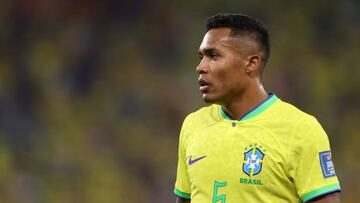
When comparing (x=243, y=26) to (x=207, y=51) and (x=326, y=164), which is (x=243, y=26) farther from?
(x=326, y=164)

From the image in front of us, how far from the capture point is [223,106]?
3.11 metres

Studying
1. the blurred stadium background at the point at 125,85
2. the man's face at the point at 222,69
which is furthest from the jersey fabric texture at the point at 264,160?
the blurred stadium background at the point at 125,85

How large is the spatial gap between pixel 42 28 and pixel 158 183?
5.35 ft

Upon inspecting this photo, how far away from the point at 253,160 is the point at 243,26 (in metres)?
0.54

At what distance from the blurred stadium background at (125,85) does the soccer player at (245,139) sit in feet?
11.3

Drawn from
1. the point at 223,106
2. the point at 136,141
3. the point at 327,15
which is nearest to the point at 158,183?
the point at 136,141

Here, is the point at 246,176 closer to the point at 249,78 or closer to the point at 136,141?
the point at 249,78

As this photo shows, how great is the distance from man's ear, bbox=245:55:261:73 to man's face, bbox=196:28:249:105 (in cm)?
2

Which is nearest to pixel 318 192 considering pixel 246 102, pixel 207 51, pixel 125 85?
pixel 246 102

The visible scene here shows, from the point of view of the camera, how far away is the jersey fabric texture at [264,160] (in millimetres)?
2787

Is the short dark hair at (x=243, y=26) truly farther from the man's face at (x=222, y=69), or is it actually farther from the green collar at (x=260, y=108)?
the green collar at (x=260, y=108)

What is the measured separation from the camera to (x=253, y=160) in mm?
2844

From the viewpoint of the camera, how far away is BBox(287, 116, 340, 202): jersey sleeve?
2.78 m

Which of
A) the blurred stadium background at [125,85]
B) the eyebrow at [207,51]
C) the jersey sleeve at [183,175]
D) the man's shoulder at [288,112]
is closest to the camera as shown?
the man's shoulder at [288,112]
